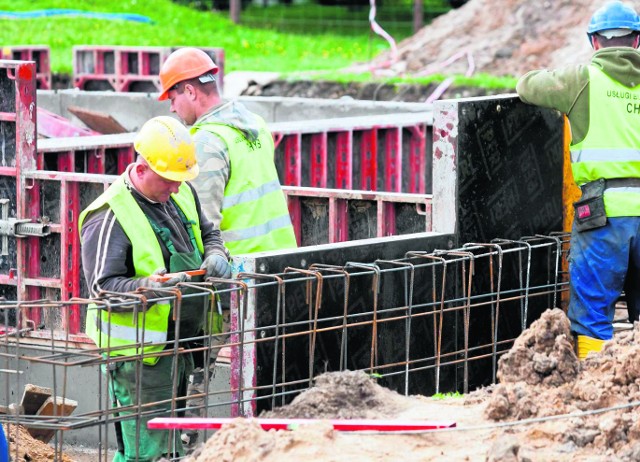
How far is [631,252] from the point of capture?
7125mm

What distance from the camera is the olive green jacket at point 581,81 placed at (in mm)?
7094

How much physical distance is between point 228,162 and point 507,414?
7.46ft

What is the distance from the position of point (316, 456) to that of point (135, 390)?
1416 millimetres

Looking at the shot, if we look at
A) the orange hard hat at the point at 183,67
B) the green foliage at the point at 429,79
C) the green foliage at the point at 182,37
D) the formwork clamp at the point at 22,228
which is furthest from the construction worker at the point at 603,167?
the green foliage at the point at 182,37

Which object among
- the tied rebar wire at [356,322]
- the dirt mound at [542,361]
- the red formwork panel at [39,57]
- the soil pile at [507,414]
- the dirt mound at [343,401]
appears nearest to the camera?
the soil pile at [507,414]

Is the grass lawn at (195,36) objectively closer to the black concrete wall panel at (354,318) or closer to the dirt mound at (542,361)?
the black concrete wall panel at (354,318)

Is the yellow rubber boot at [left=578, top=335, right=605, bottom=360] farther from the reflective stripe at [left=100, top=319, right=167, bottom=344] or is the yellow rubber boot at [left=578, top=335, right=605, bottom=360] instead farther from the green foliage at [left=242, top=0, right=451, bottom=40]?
the green foliage at [left=242, top=0, right=451, bottom=40]

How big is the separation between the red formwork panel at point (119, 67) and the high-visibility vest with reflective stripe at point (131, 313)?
10.5 meters

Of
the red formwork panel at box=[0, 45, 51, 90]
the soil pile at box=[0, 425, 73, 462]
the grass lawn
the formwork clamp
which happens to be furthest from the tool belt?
the grass lawn

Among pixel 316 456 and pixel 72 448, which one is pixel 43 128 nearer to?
pixel 72 448

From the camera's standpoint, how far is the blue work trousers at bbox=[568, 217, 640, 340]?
278 inches

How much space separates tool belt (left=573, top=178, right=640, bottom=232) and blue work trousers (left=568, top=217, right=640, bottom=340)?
5cm

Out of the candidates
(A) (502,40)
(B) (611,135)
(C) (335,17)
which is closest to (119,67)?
(A) (502,40)

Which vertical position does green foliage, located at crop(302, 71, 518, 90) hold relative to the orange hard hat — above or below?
above
